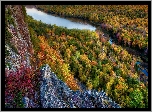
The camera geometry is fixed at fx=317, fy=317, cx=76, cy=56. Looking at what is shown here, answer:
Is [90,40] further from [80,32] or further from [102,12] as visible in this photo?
[102,12]

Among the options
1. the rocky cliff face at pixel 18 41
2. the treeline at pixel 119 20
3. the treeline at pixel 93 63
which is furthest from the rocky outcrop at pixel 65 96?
the treeline at pixel 119 20

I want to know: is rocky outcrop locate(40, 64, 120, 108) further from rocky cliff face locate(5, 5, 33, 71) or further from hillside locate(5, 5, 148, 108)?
rocky cliff face locate(5, 5, 33, 71)

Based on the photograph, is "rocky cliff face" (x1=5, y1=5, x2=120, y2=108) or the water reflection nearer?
"rocky cliff face" (x1=5, y1=5, x2=120, y2=108)

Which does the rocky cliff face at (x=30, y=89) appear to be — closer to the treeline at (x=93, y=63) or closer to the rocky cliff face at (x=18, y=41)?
the rocky cliff face at (x=18, y=41)

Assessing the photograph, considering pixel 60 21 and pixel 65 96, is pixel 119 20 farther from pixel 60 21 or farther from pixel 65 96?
pixel 65 96

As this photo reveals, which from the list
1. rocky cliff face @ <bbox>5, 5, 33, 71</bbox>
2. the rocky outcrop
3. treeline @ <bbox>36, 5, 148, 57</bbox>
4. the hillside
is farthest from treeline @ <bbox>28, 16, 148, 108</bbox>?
treeline @ <bbox>36, 5, 148, 57</bbox>

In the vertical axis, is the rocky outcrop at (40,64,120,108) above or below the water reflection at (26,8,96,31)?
below

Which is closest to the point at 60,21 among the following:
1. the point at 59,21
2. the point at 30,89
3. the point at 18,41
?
the point at 59,21
